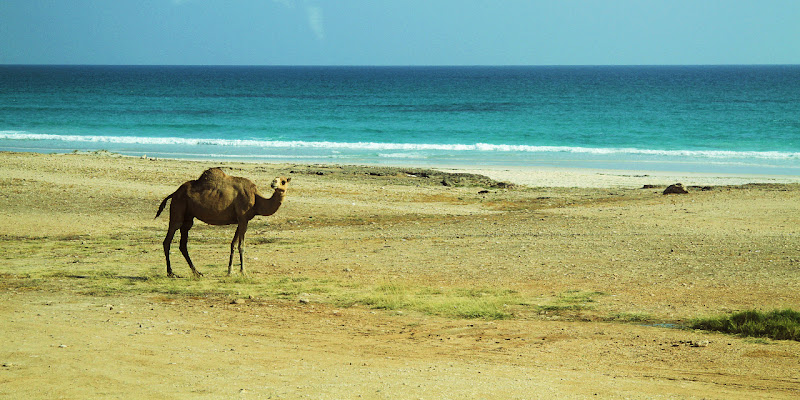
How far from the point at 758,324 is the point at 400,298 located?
14.3ft

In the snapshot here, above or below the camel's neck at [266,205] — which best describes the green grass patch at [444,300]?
below

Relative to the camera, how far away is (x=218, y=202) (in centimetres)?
1160

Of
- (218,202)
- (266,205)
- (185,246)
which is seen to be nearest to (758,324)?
(266,205)

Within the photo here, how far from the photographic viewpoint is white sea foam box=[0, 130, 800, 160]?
4006 centimetres

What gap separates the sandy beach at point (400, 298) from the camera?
7.34 meters

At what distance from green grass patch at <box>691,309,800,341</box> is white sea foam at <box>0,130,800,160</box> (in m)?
30.2

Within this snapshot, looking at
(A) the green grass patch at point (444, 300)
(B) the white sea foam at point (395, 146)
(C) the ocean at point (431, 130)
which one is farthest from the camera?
(B) the white sea foam at point (395, 146)

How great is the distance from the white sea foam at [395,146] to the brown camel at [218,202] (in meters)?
27.5

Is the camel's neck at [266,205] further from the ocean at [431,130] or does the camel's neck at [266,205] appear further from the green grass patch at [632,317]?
the ocean at [431,130]

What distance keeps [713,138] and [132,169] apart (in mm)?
35072

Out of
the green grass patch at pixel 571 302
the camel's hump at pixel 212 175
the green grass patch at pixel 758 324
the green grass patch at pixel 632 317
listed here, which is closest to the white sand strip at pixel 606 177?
the green grass patch at pixel 571 302

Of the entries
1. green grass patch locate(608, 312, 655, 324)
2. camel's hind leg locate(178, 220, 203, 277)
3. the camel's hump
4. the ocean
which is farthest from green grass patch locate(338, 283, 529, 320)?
the ocean

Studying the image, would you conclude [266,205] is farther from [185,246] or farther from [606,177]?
[606,177]

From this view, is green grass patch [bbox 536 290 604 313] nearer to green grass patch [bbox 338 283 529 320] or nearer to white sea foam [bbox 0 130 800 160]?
green grass patch [bbox 338 283 529 320]
